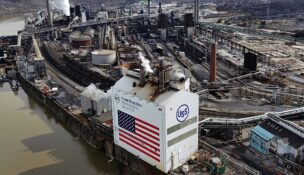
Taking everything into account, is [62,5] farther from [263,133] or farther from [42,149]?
[263,133]

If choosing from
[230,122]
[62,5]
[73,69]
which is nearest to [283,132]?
[230,122]

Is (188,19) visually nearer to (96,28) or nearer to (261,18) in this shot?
(96,28)

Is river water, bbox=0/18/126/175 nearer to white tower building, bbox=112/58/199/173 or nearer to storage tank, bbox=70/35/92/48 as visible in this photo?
white tower building, bbox=112/58/199/173

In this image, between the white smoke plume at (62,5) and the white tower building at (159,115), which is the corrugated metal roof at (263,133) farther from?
the white smoke plume at (62,5)

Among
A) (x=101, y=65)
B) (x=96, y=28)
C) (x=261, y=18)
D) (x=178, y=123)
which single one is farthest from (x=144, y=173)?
(x=261, y=18)

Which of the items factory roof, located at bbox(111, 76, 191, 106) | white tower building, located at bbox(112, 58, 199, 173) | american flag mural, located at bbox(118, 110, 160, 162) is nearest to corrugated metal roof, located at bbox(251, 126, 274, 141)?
white tower building, located at bbox(112, 58, 199, 173)

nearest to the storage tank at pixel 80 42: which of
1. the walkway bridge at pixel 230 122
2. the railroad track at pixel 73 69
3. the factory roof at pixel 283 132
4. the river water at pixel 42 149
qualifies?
the railroad track at pixel 73 69
